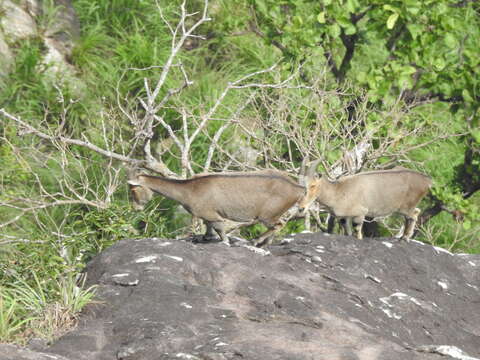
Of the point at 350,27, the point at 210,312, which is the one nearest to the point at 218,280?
the point at 210,312

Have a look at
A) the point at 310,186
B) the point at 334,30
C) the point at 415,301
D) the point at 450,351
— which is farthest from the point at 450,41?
the point at 450,351

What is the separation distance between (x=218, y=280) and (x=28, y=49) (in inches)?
355

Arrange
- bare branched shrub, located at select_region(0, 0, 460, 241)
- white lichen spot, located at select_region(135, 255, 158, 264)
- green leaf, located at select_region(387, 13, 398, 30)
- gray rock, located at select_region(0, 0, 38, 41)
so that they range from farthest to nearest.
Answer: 1. gray rock, located at select_region(0, 0, 38, 41)
2. green leaf, located at select_region(387, 13, 398, 30)
3. bare branched shrub, located at select_region(0, 0, 460, 241)
4. white lichen spot, located at select_region(135, 255, 158, 264)

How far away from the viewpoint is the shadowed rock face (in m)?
5.28

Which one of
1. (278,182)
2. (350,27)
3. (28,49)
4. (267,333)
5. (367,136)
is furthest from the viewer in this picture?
(28,49)

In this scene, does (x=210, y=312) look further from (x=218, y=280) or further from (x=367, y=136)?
(x=367, y=136)

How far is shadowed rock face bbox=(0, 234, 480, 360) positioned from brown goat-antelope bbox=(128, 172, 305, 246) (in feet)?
1.26

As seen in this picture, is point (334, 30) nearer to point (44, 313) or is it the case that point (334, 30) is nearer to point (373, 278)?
point (373, 278)

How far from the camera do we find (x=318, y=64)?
11.1m

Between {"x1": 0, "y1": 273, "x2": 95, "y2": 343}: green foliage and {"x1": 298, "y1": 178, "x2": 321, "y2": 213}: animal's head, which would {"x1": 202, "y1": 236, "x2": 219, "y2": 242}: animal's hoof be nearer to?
{"x1": 298, "y1": 178, "x2": 321, "y2": 213}: animal's head

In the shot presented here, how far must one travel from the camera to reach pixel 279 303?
599cm

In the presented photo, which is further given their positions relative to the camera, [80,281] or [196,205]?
[196,205]

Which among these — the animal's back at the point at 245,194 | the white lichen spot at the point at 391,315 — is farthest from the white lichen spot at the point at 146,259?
the white lichen spot at the point at 391,315


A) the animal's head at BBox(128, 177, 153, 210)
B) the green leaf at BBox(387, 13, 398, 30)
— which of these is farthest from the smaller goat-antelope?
the green leaf at BBox(387, 13, 398, 30)
